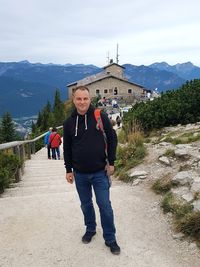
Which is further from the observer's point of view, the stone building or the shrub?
the stone building

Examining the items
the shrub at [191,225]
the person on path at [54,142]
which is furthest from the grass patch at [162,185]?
the person on path at [54,142]

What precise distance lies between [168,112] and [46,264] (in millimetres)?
11469

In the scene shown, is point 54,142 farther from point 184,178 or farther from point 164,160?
point 184,178

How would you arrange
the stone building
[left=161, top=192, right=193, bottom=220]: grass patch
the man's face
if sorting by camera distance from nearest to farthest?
the man's face → [left=161, top=192, right=193, bottom=220]: grass patch → the stone building

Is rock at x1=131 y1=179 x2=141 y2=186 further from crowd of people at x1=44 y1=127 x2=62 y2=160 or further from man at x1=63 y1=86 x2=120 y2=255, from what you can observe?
crowd of people at x1=44 y1=127 x2=62 y2=160

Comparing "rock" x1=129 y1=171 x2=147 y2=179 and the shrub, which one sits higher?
the shrub

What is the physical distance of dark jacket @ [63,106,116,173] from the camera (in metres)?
4.66

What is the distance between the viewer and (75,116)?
4.75 meters

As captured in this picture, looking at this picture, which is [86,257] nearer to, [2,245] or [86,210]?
[86,210]

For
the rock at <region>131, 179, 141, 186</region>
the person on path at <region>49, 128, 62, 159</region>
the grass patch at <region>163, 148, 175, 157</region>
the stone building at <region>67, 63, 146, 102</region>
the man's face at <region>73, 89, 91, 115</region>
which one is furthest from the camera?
the stone building at <region>67, 63, 146, 102</region>

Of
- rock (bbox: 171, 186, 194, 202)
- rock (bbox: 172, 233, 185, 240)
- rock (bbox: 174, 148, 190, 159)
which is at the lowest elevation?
rock (bbox: 172, 233, 185, 240)

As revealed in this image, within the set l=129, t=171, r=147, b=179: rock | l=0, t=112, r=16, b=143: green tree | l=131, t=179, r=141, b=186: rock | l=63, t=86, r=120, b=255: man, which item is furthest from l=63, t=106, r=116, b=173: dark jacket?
l=0, t=112, r=16, b=143: green tree

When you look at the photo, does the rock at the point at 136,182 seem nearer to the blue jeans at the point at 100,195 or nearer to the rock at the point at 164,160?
the rock at the point at 164,160

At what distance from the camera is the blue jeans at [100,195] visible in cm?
478
